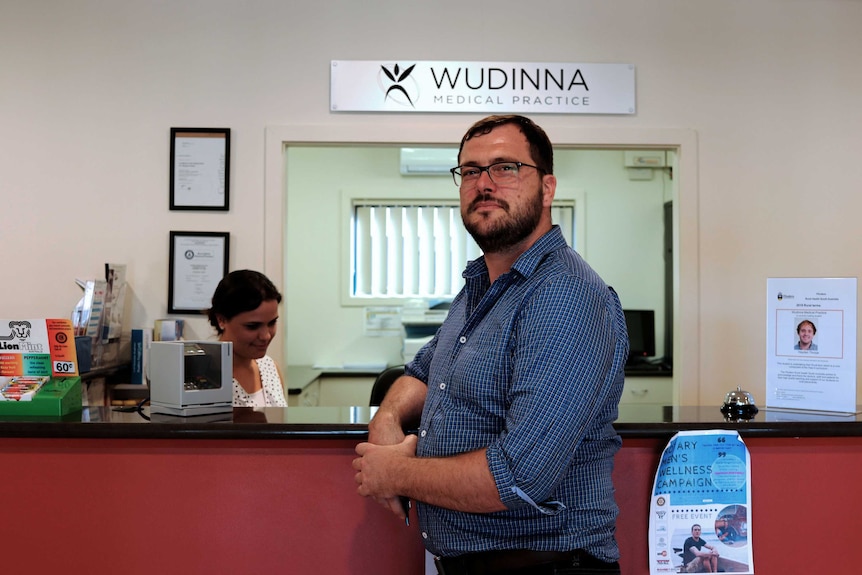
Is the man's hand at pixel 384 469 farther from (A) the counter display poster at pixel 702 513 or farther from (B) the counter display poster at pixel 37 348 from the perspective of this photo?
(B) the counter display poster at pixel 37 348

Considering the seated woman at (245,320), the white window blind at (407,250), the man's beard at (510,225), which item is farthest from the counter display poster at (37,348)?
the white window blind at (407,250)

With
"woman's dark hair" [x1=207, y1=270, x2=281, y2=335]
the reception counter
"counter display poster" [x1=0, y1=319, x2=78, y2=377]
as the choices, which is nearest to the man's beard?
the reception counter

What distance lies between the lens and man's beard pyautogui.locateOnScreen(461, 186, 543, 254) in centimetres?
145

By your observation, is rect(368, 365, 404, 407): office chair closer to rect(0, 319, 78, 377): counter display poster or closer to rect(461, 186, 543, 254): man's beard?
rect(0, 319, 78, 377): counter display poster

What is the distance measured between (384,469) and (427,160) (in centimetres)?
412

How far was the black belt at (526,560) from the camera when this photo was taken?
4.38 ft

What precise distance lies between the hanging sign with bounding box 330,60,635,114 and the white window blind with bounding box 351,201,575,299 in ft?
7.28

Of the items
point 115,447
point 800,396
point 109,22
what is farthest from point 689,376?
point 109,22

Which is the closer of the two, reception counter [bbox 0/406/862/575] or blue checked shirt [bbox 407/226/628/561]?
blue checked shirt [bbox 407/226/628/561]

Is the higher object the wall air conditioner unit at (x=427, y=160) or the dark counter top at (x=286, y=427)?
the wall air conditioner unit at (x=427, y=160)

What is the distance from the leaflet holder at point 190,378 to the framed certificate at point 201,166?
1510 mm

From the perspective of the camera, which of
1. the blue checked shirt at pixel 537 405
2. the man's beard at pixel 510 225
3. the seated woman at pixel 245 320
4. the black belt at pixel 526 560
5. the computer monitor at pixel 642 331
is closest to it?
the blue checked shirt at pixel 537 405

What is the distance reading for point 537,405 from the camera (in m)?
1.19

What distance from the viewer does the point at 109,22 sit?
3.29m
